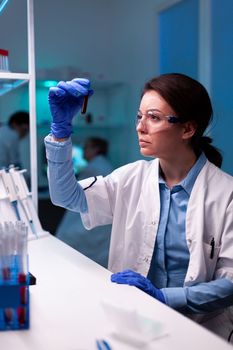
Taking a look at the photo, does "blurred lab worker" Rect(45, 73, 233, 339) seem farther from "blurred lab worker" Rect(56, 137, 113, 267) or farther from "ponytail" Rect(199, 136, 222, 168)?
"blurred lab worker" Rect(56, 137, 113, 267)

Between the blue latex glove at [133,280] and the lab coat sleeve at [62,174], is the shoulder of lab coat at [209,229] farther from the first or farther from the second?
the lab coat sleeve at [62,174]

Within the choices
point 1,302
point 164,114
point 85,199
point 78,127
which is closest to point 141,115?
point 164,114

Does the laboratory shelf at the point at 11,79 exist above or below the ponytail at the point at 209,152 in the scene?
above

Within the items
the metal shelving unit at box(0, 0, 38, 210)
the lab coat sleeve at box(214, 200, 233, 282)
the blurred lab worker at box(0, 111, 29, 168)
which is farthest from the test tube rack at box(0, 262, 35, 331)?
the blurred lab worker at box(0, 111, 29, 168)

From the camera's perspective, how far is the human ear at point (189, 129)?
58.4 inches

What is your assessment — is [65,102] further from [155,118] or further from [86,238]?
[86,238]

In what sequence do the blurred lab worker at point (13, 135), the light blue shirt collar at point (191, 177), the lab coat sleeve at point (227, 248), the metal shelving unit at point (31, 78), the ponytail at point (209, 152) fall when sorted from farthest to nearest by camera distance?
1. the blurred lab worker at point (13, 135)
2. the metal shelving unit at point (31, 78)
3. the ponytail at point (209, 152)
4. the light blue shirt collar at point (191, 177)
5. the lab coat sleeve at point (227, 248)

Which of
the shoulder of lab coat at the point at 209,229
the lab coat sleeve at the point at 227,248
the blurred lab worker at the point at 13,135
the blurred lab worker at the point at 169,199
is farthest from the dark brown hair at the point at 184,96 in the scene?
the blurred lab worker at the point at 13,135

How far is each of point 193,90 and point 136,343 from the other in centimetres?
91

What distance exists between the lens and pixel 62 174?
4.67 ft

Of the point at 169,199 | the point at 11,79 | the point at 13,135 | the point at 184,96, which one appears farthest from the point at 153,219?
the point at 13,135

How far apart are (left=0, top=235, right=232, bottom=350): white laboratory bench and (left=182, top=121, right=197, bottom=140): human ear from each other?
563 millimetres

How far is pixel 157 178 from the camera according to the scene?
5.02 ft

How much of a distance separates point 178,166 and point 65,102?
473 mm
